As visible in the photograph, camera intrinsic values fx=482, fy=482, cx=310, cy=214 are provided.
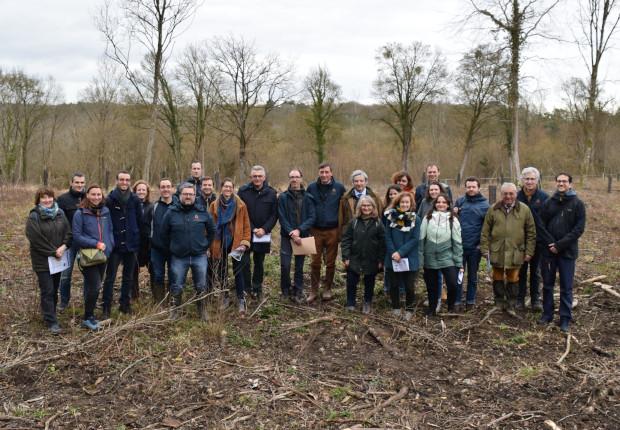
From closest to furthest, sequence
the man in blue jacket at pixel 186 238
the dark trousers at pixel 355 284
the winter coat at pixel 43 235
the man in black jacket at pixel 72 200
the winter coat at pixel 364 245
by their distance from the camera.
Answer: the winter coat at pixel 43 235, the man in blue jacket at pixel 186 238, the man in black jacket at pixel 72 200, the winter coat at pixel 364 245, the dark trousers at pixel 355 284

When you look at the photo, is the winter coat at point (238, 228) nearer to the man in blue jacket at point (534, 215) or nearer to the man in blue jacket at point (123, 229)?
the man in blue jacket at point (123, 229)

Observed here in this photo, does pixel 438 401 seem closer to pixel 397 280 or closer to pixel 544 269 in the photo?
pixel 397 280

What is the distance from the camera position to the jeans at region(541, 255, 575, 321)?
5996 mm

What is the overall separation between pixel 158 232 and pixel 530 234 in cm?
472

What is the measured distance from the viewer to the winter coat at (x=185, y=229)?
5.80 metres

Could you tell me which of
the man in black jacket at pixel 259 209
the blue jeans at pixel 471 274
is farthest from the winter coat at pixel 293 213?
the blue jeans at pixel 471 274

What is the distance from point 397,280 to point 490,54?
1198cm

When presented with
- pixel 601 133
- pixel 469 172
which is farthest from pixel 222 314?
pixel 601 133

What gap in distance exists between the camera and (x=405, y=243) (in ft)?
20.3

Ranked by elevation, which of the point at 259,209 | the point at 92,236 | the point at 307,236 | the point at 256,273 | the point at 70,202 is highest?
the point at 70,202

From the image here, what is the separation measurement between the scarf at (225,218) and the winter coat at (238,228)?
0.04 m

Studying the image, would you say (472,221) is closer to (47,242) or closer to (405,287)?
(405,287)

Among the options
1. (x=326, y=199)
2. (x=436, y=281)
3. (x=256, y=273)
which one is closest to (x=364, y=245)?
(x=326, y=199)

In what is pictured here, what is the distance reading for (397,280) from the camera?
Answer: 21.0 feet
